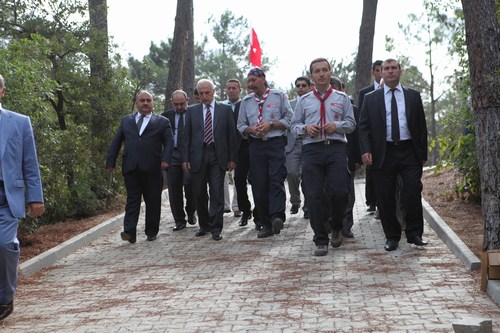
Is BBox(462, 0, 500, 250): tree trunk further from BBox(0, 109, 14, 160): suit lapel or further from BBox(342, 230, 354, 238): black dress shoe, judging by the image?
BBox(0, 109, 14, 160): suit lapel

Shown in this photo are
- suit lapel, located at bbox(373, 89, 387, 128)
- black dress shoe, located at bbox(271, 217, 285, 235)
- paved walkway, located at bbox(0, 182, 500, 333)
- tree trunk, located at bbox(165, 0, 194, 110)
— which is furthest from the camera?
tree trunk, located at bbox(165, 0, 194, 110)

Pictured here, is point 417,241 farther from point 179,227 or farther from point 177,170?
point 177,170

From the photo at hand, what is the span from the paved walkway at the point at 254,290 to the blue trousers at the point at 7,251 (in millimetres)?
301

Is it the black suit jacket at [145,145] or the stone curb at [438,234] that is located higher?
the black suit jacket at [145,145]

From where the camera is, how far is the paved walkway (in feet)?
23.0

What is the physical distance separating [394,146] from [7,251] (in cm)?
489

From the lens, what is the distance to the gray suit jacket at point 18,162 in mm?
7359

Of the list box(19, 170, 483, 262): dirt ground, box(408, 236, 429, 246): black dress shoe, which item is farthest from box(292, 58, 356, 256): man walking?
box(19, 170, 483, 262): dirt ground

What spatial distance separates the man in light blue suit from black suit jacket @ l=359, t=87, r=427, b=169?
170 inches

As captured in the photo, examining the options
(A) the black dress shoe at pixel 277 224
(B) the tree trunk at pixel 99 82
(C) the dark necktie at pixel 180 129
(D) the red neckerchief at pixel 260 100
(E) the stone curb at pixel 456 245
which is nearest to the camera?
(E) the stone curb at pixel 456 245

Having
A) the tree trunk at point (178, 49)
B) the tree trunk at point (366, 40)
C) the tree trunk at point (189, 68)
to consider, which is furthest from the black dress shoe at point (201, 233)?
the tree trunk at point (189, 68)

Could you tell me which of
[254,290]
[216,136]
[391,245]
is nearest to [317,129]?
[391,245]

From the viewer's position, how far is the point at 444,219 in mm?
13055

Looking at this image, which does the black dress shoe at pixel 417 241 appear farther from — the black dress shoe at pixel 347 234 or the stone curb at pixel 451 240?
the black dress shoe at pixel 347 234
